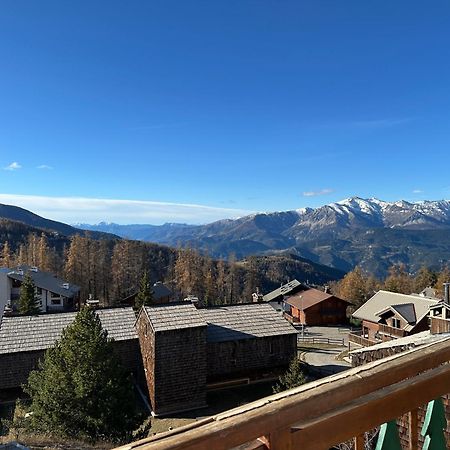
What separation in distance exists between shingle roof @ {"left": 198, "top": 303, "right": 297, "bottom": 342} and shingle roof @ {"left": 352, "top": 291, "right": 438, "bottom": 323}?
16184 millimetres

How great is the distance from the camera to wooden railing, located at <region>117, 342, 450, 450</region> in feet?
4.72

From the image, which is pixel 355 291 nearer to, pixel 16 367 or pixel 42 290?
pixel 42 290

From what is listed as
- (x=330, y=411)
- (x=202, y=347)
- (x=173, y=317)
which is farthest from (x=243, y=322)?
(x=330, y=411)

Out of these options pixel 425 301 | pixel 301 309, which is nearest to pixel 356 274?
pixel 301 309

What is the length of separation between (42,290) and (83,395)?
40.9 m

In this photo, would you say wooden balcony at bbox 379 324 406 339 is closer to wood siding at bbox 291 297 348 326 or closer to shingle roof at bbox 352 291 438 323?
shingle roof at bbox 352 291 438 323

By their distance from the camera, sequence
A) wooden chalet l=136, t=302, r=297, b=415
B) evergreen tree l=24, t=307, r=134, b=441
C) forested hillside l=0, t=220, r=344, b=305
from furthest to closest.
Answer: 1. forested hillside l=0, t=220, r=344, b=305
2. wooden chalet l=136, t=302, r=297, b=415
3. evergreen tree l=24, t=307, r=134, b=441

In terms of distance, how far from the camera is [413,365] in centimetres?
202

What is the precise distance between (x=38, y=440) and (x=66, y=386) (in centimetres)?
224

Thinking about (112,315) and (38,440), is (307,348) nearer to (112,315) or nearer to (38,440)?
(112,315)

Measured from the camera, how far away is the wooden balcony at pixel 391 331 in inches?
1531

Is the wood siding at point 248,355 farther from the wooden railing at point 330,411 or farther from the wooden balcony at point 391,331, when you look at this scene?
the wooden railing at point 330,411

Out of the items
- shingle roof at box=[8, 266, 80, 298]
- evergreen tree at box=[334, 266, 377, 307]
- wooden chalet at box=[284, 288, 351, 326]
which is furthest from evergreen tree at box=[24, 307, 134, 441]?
evergreen tree at box=[334, 266, 377, 307]

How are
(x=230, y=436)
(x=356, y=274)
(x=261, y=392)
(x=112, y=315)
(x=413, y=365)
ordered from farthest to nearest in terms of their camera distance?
(x=356, y=274)
(x=112, y=315)
(x=261, y=392)
(x=413, y=365)
(x=230, y=436)
